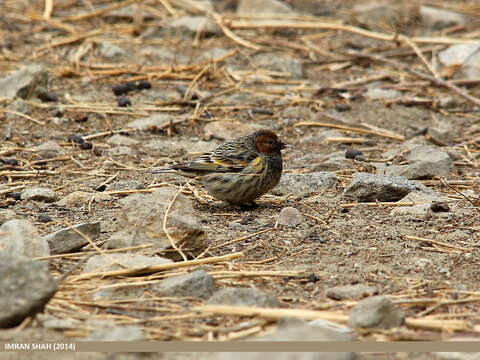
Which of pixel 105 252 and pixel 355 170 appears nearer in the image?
pixel 105 252

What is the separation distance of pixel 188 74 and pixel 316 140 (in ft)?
6.89

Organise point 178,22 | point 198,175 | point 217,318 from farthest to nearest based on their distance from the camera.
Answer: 1. point 178,22
2. point 198,175
3. point 217,318

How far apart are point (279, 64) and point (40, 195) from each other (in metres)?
4.52

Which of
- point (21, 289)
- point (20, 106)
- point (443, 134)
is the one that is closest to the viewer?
point (21, 289)

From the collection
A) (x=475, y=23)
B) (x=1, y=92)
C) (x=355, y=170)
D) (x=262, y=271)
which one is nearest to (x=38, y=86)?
(x=1, y=92)

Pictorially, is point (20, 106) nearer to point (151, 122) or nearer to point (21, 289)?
point (151, 122)

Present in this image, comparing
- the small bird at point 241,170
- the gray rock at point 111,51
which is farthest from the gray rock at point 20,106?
the small bird at point 241,170

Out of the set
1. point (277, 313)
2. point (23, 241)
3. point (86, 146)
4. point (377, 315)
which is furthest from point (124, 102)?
point (377, 315)

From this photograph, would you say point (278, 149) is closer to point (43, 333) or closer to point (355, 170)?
point (355, 170)

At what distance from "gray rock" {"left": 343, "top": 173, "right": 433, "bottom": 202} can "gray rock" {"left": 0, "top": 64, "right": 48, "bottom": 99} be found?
12.7 ft

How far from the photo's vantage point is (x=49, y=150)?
657cm

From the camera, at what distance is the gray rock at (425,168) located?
20.3ft

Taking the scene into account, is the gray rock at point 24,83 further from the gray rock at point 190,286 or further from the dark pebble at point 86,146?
the gray rock at point 190,286

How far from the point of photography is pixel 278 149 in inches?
227
